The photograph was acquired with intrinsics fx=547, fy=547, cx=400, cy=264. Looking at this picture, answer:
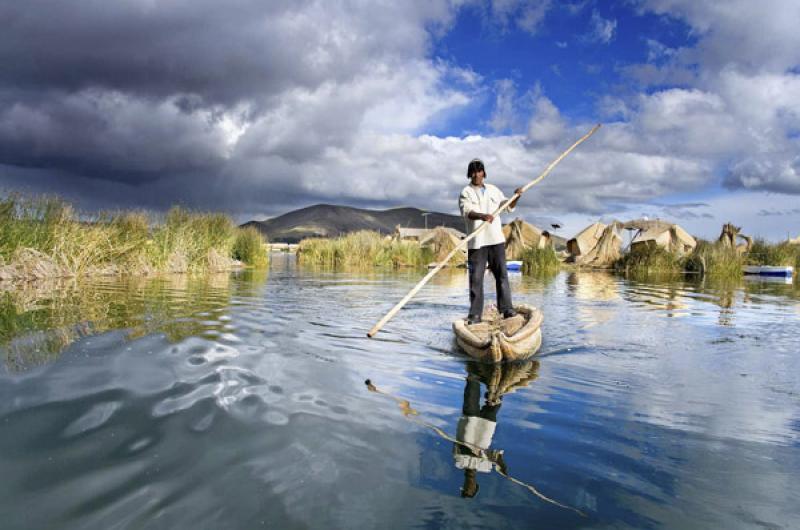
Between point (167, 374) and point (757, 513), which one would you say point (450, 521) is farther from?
point (167, 374)

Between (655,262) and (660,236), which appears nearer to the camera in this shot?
(655,262)

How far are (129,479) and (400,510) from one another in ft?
4.81

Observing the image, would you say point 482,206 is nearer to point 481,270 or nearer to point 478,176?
point 478,176

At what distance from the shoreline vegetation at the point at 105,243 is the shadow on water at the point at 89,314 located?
4.85 ft

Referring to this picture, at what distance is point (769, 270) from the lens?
2991cm

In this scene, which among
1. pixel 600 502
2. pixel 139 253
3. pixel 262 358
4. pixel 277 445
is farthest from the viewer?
pixel 139 253

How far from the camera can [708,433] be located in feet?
13.3

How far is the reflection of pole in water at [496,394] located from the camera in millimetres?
3144

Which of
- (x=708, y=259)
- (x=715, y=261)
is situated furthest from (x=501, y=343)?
(x=708, y=259)

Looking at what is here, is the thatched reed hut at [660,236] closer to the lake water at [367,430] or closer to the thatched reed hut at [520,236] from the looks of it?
the thatched reed hut at [520,236]

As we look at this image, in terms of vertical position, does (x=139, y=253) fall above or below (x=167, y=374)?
above

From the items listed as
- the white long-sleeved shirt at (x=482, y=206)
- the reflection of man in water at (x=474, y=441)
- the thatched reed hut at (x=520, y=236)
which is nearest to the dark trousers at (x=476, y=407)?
the reflection of man in water at (x=474, y=441)

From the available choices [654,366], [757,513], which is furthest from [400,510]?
[654,366]

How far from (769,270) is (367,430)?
109 ft
